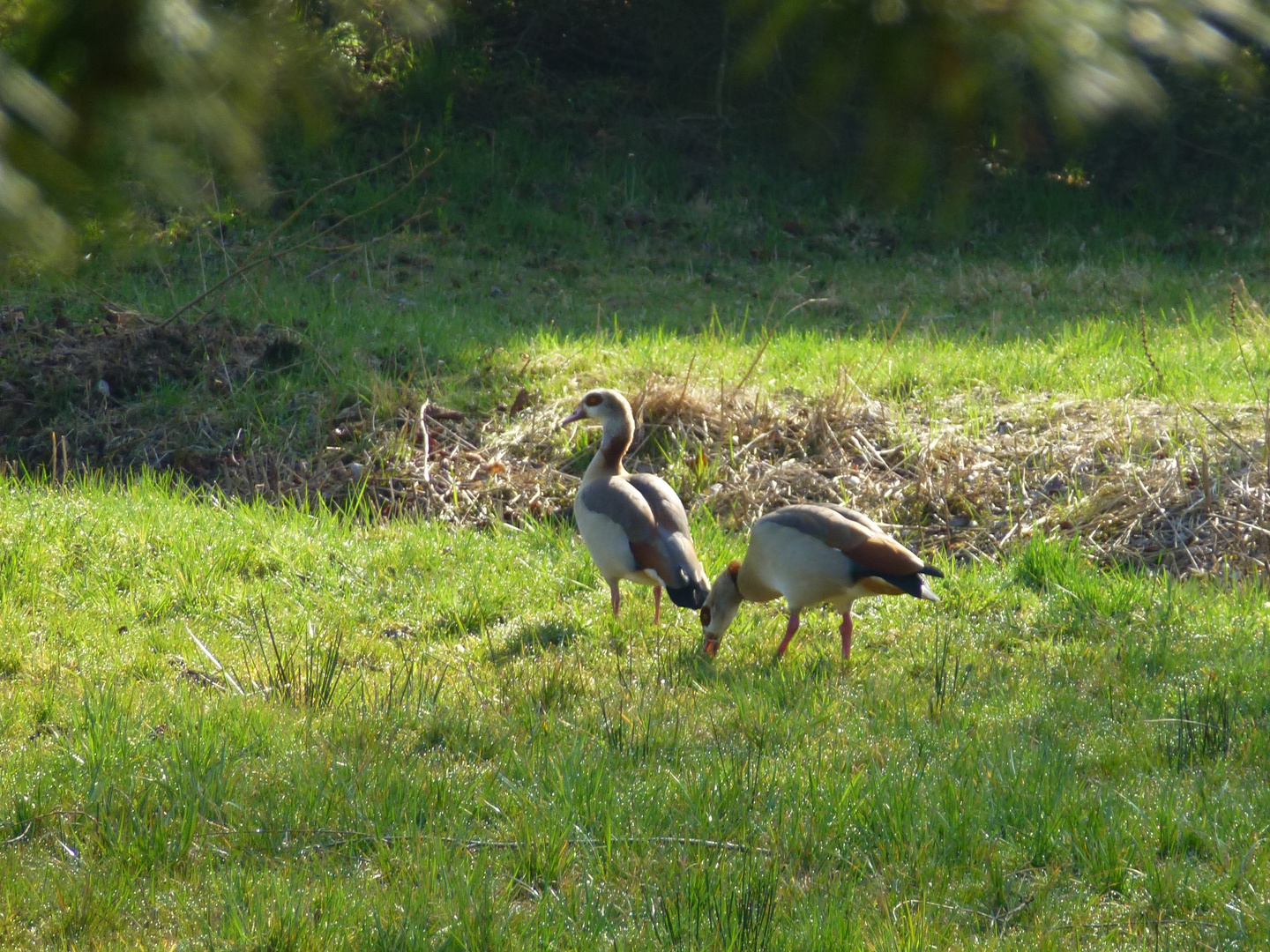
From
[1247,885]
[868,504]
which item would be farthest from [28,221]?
[868,504]

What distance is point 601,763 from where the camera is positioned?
13.5 ft

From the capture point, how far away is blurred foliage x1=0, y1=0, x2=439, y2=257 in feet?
4.66

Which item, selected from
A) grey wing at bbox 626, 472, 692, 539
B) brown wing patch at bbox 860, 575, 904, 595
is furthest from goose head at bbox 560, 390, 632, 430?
brown wing patch at bbox 860, 575, 904, 595

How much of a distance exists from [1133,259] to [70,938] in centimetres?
1415

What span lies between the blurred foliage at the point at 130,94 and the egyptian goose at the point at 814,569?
4183 millimetres

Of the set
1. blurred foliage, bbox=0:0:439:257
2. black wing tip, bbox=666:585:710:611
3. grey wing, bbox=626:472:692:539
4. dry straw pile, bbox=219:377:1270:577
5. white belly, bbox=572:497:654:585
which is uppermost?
blurred foliage, bbox=0:0:439:257

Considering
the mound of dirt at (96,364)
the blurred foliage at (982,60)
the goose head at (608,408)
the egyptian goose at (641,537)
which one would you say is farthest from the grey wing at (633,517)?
the mound of dirt at (96,364)

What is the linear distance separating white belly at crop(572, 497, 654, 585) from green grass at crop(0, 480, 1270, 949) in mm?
278

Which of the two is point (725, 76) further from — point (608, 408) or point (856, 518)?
point (608, 408)

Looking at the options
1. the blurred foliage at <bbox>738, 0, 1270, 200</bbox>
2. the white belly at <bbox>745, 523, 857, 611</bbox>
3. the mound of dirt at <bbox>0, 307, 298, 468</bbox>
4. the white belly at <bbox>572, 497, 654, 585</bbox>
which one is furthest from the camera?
the mound of dirt at <bbox>0, 307, 298, 468</bbox>

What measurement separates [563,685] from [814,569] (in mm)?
1266

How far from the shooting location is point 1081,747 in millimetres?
4441

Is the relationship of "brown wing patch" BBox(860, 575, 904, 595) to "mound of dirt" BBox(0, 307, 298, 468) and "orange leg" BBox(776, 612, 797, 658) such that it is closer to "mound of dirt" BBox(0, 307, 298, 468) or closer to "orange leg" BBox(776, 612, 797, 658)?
"orange leg" BBox(776, 612, 797, 658)

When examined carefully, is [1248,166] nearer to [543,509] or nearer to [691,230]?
[691,230]
